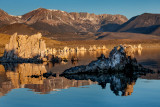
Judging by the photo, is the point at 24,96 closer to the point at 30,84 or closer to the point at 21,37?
the point at 30,84

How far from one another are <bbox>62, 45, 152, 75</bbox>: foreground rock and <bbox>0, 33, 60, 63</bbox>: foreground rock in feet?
60.3

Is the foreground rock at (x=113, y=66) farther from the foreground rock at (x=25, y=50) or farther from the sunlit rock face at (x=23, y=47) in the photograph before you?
the sunlit rock face at (x=23, y=47)

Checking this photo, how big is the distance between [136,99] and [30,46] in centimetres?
3480

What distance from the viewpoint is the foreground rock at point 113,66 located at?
27.8 meters

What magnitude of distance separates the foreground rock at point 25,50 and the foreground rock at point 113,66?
18382 mm

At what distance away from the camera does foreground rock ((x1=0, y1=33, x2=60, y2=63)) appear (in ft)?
152

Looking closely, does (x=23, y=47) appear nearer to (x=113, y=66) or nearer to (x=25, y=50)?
(x=25, y=50)

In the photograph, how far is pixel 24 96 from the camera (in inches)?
682

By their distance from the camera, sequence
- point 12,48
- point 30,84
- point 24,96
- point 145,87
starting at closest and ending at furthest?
point 24,96 < point 145,87 < point 30,84 < point 12,48

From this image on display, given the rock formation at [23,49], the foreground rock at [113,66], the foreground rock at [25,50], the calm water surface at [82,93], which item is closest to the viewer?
the calm water surface at [82,93]

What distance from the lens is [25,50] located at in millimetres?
48312

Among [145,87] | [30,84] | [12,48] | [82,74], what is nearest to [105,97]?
[145,87]

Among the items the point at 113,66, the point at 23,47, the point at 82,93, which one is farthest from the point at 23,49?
the point at 82,93

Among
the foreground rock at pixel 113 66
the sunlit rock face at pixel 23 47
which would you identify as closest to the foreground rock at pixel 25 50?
the sunlit rock face at pixel 23 47
